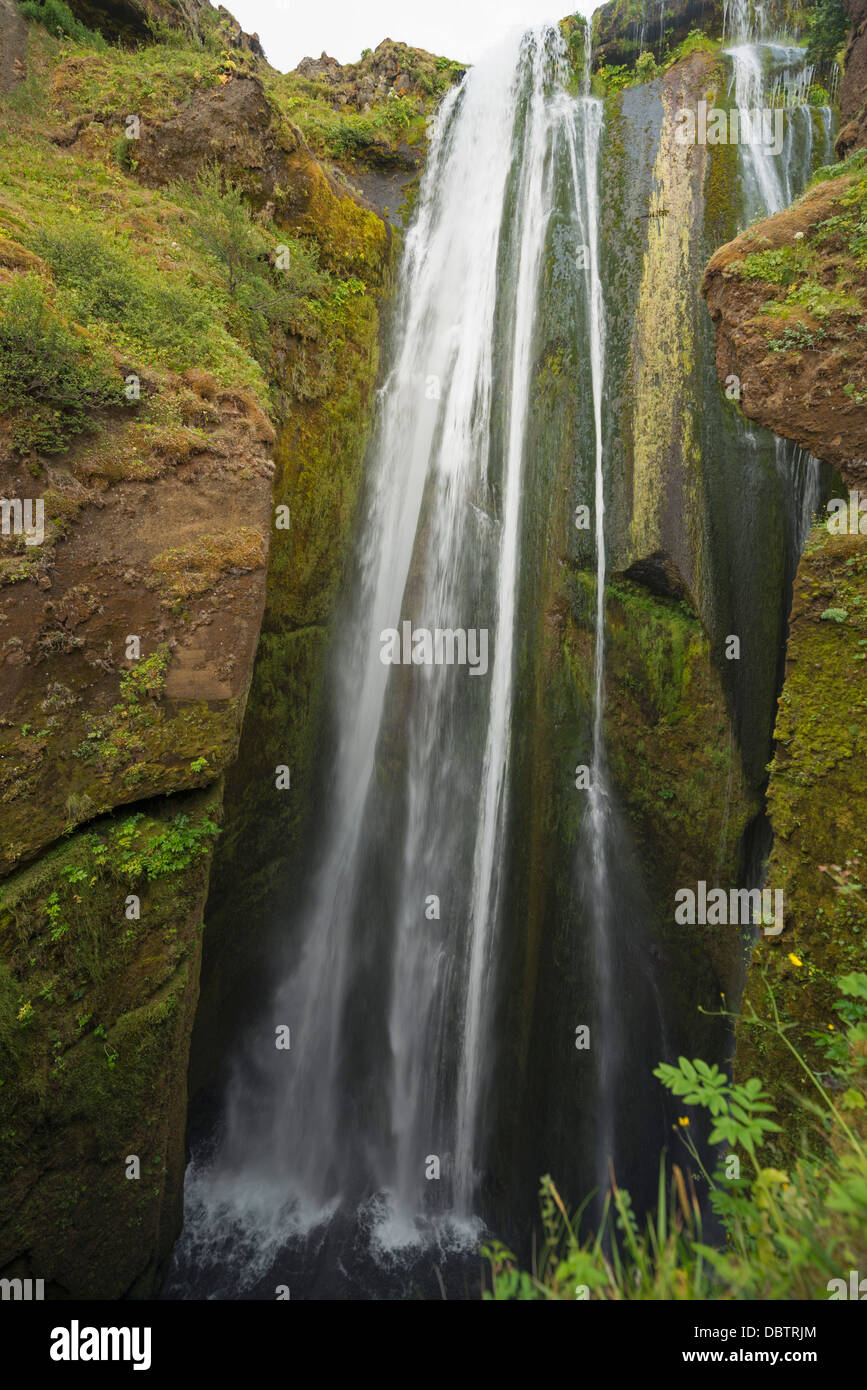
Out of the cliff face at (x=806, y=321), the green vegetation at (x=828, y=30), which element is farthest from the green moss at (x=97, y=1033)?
the green vegetation at (x=828, y=30)

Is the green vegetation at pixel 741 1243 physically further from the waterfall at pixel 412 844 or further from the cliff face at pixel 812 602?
the waterfall at pixel 412 844

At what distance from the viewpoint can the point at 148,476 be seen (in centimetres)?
522

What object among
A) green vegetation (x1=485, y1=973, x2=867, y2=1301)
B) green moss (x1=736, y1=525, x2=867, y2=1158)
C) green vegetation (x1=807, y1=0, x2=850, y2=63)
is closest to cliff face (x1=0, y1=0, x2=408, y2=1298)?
green vegetation (x1=485, y1=973, x2=867, y2=1301)

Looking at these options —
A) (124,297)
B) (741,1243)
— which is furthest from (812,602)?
(124,297)

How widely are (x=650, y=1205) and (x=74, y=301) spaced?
11049 mm

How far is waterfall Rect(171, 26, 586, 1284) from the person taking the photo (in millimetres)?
7051

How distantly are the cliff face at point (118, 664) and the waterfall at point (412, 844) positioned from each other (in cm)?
128

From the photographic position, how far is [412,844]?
7.57m

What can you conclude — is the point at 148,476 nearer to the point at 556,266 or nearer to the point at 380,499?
the point at 380,499

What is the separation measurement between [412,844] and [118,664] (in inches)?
167

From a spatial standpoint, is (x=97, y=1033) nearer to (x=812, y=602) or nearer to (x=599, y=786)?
(x=599, y=786)

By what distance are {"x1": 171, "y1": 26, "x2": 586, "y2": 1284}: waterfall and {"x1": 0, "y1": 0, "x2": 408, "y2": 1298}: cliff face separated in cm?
128

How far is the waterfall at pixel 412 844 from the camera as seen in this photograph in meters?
7.05
